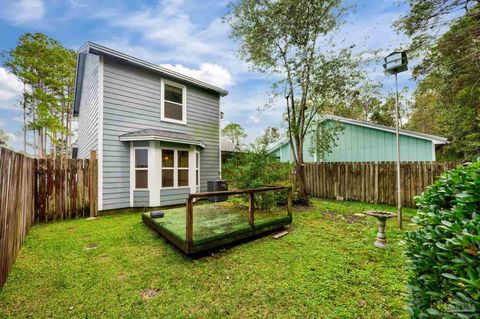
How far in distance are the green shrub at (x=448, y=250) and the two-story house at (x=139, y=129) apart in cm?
694

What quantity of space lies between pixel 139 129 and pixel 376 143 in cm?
1107

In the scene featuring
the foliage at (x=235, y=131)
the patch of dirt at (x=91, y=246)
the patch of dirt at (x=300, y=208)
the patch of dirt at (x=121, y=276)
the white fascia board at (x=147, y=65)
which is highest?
the foliage at (x=235, y=131)

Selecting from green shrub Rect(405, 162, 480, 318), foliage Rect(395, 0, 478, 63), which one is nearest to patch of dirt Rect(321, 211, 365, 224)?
green shrub Rect(405, 162, 480, 318)

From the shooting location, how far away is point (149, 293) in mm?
2539

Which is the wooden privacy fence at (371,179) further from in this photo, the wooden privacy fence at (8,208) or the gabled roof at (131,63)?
the wooden privacy fence at (8,208)

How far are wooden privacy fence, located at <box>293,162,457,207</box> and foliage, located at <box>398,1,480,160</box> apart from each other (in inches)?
106

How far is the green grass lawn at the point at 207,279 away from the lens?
221 centimetres

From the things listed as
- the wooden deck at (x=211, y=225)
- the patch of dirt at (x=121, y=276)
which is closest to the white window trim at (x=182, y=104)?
the wooden deck at (x=211, y=225)

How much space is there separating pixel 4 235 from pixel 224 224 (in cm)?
325

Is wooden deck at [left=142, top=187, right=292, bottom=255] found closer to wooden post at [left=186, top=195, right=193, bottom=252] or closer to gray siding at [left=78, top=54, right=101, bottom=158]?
wooden post at [left=186, top=195, right=193, bottom=252]

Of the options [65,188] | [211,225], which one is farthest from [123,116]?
[211,225]

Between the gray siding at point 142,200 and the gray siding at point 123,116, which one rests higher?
the gray siding at point 123,116

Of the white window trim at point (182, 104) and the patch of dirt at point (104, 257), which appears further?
the white window trim at point (182, 104)

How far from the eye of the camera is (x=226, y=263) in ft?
10.7
